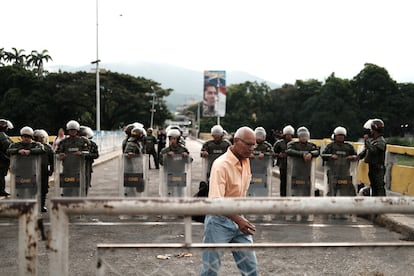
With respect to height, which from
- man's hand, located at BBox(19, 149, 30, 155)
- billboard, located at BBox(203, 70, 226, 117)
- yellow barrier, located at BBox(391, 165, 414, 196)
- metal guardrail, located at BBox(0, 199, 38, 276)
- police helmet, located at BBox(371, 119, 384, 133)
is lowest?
yellow barrier, located at BBox(391, 165, 414, 196)

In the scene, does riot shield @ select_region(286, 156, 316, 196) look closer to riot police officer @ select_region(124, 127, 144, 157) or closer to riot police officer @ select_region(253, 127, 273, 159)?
riot police officer @ select_region(253, 127, 273, 159)

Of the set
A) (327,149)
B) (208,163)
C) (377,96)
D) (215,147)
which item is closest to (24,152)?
(208,163)

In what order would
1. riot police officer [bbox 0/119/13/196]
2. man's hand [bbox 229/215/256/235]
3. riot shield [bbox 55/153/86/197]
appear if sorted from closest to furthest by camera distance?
man's hand [bbox 229/215/256/235] → riot shield [bbox 55/153/86/197] → riot police officer [bbox 0/119/13/196]

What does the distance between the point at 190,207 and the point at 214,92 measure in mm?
24655

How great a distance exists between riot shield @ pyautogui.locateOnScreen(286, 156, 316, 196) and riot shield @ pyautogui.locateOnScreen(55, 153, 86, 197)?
381 cm

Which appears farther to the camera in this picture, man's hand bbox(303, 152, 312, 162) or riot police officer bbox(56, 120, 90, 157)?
riot police officer bbox(56, 120, 90, 157)

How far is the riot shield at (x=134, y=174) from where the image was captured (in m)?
9.15

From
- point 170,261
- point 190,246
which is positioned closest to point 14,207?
point 190,246

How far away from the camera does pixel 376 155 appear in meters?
8.59

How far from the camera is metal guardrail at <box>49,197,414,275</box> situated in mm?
2281

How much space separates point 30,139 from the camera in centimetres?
873

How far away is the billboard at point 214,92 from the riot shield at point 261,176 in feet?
56.6

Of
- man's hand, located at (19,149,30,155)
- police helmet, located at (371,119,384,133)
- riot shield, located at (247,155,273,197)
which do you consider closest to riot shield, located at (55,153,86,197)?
man's hand, located at (19,149,30,155)

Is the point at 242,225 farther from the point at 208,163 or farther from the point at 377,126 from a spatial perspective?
the point at 208,163
